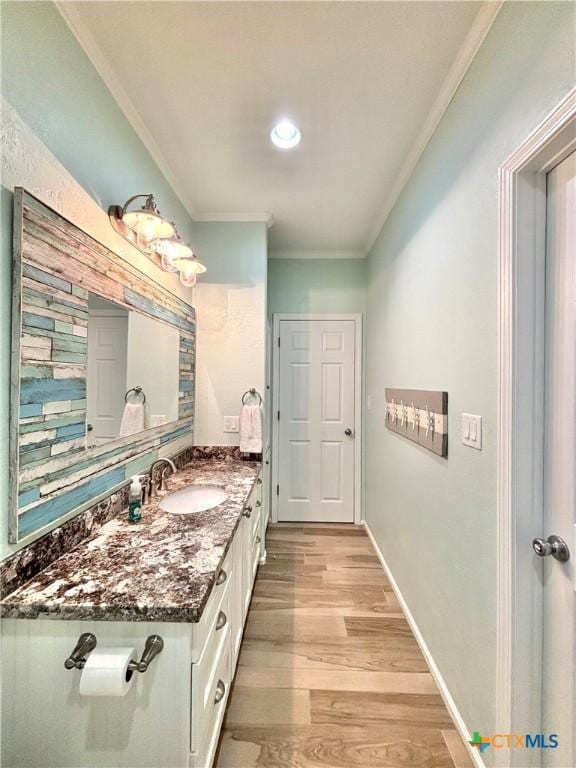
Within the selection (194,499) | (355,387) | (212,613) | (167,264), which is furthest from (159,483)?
(355,387)

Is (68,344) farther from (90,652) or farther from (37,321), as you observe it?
(90,652)

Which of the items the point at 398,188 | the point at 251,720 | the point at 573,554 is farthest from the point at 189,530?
the point at 398,188

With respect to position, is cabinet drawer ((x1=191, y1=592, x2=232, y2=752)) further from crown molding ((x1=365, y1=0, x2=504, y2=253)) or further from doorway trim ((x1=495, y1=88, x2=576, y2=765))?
crown molding ((x1=365, y1=0, x2=504, y2=253))

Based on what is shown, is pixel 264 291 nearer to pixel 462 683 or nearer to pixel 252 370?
pixel 252 370

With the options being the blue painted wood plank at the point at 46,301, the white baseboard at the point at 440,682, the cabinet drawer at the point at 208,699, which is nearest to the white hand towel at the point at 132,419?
the blue painted wood plank at the point at 46,301

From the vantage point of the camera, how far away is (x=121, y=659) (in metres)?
0.74

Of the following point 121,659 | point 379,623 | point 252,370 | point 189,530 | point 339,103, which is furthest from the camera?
point 252,370

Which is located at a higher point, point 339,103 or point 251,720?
point 339,103

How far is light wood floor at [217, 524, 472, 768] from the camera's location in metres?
1.17

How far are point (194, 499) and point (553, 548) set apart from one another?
1.46m

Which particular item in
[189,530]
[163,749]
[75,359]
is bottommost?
[163,749]

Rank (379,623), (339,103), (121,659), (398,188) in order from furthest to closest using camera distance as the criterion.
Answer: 1. (398,188)
2. (379,623)
3. (339,103)
4. (121,659)

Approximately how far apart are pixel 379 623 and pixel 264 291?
2194 mm

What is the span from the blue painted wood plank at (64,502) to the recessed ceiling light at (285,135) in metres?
1.73
